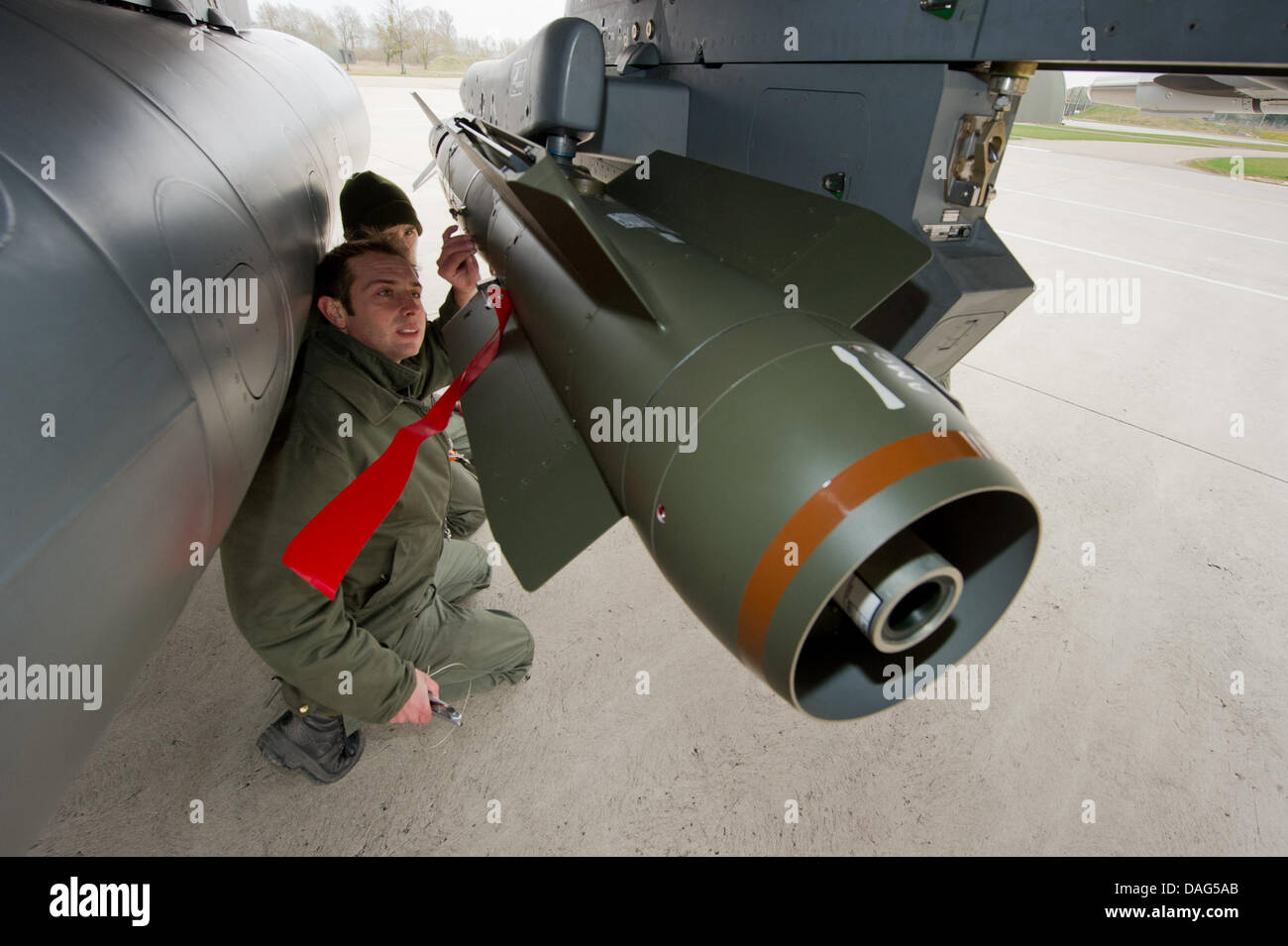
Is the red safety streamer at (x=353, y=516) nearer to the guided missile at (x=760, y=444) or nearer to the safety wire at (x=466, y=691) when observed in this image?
the guided missile at (x=760, y=444)

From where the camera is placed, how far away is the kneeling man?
57.3 inches

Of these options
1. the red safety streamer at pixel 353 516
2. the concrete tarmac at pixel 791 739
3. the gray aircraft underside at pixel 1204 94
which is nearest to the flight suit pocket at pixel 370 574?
the red safety streamer at pixel 353 516

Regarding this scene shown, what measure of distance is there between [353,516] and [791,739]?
5.21ft

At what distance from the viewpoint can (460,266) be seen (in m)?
2.49

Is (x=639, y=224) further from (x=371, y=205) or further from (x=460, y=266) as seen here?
(x=371, y=205)

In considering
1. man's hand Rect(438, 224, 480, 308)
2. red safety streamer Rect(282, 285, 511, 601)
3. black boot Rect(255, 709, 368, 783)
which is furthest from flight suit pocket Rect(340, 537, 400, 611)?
man's hand Rect(438, 224, 480, 308)

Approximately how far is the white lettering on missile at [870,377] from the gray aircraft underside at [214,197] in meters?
0.44

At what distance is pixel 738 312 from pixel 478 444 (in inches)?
39.0

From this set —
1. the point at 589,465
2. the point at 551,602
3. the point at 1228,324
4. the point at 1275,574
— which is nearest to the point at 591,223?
the point at 589,465

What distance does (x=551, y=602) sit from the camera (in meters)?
2.55

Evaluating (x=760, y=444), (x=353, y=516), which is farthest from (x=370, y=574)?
(x=760, y=444)

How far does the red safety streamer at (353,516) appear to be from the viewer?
1391 millimetres

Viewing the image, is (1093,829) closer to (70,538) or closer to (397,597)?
(397,597)
